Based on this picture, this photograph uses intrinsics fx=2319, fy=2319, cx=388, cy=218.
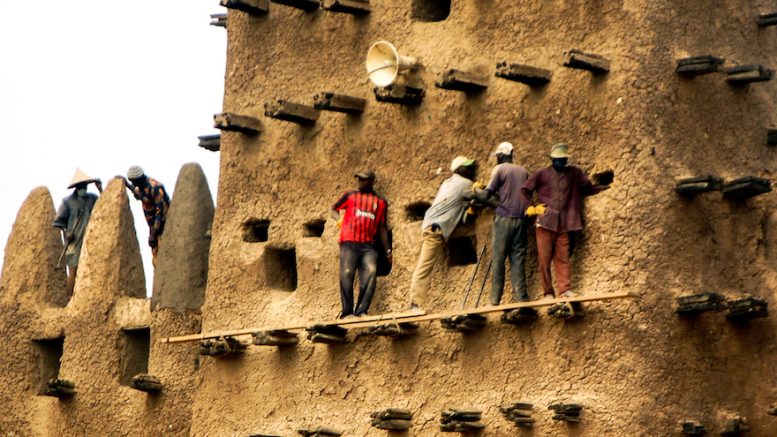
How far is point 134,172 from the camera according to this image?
2781cm

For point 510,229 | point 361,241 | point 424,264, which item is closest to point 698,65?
point 510,229

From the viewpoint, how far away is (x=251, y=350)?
84.4ft

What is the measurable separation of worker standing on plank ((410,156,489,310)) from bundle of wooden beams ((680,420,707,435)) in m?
3.28

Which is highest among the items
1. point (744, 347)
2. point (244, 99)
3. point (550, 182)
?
point (244, 99)

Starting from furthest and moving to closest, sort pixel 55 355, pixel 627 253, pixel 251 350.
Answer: pixel 55 355, pixel 251 350, pixel 627 253

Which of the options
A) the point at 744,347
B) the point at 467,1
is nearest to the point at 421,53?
the point at 467,1

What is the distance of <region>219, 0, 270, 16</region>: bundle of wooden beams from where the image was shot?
2639 cm

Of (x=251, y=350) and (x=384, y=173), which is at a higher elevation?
(x=384, y=173)

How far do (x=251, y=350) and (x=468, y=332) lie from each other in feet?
10.7

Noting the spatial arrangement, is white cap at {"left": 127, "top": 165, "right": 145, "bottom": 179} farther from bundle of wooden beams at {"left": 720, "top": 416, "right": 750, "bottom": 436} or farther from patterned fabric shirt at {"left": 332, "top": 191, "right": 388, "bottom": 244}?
bundle of wooden beams at {"left": 720, "top": 416, "right": 750, "bottom": 436}

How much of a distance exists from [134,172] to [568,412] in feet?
25.5

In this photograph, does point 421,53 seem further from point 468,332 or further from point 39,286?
point 39,286

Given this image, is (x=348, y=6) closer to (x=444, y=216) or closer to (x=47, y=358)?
(x=444, y=216)

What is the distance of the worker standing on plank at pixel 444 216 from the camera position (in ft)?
77.9
